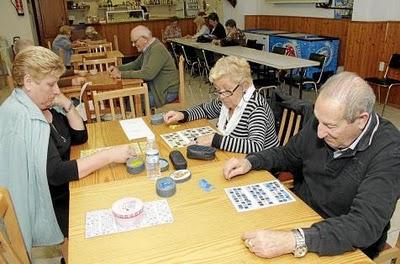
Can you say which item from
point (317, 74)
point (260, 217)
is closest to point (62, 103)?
point (260, 217)

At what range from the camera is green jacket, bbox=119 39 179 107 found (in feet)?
12.0

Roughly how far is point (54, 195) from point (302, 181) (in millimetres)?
1246

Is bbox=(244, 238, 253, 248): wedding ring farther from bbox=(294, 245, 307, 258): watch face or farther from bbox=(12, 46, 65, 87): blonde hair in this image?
bbox=(12, 46, 65, 87): blonde hair

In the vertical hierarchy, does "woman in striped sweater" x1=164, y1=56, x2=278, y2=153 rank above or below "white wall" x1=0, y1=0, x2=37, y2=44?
below

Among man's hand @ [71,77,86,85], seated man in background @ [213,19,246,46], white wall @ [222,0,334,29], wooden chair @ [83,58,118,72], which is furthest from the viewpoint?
white wall @ [222,0,334,29]

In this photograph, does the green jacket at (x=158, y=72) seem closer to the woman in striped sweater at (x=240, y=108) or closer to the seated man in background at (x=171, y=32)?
the woman in striped sweater at (x=240, y=108)

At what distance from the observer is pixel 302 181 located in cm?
164

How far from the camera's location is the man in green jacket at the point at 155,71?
3672mm

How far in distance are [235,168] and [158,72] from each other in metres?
2.52

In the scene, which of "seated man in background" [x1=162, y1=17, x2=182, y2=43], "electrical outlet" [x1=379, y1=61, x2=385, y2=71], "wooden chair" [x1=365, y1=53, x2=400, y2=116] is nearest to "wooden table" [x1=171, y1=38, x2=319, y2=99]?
"wooden chair" [x1=365, y1=53, x2=400, y2=116]

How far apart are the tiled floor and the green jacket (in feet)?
0.93

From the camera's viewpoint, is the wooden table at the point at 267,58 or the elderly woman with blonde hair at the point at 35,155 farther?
the wooden table at the point at 267,58

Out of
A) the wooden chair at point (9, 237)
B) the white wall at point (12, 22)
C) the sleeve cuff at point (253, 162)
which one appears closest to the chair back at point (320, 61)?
the sleeve cuff at point (253, 162)

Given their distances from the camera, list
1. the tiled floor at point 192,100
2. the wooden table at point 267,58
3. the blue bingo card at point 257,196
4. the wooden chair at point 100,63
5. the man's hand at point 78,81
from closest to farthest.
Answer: the blue bingo card at point 257,196 → the tiled floor at point 192,100 → the man's hand at point 78,81 → the wooden chair at point 100,63 → the wooden table at point 267,58
